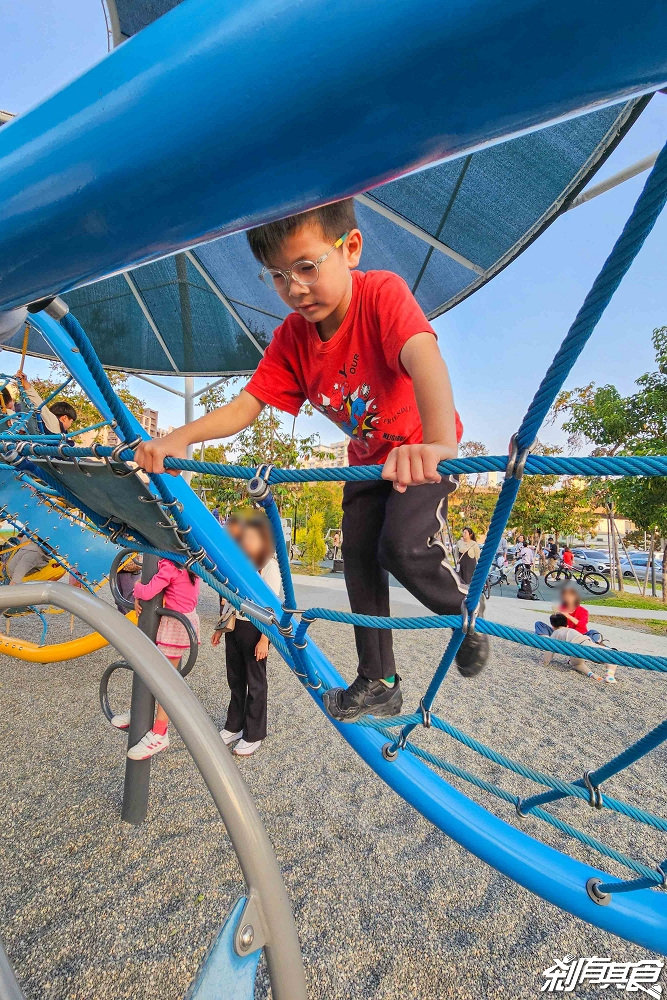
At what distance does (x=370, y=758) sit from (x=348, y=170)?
4.22ft

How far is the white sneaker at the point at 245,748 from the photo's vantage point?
224 cm

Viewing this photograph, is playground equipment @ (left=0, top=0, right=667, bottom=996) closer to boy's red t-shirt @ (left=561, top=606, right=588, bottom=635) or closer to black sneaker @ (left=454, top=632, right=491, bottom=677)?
black sneaker @ (left=454, top=632, right=491, bottom=677)

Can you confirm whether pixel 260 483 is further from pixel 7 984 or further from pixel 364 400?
pixel 7 984

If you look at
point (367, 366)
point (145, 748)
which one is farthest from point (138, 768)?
point (367, 366)

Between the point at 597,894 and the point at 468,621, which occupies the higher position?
the point at 468,621

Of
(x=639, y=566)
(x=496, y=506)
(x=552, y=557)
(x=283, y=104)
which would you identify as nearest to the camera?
(x=283, y=104)

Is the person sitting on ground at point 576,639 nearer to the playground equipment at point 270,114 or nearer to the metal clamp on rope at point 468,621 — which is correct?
the metal clamp on rope at point 468,621

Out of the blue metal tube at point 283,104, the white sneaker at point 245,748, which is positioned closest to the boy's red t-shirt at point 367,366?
the blue metal tube at point 283,104

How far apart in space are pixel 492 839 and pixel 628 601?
8.96 metres

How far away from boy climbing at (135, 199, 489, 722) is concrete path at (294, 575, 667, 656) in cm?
286

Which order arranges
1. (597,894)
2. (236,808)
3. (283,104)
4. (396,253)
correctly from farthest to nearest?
(396,253) < (597,894) < (236,808) < (283,104)

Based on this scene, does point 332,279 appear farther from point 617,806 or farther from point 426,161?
point 617,806

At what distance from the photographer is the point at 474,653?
1.08m

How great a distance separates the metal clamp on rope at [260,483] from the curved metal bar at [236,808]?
1.13ft
